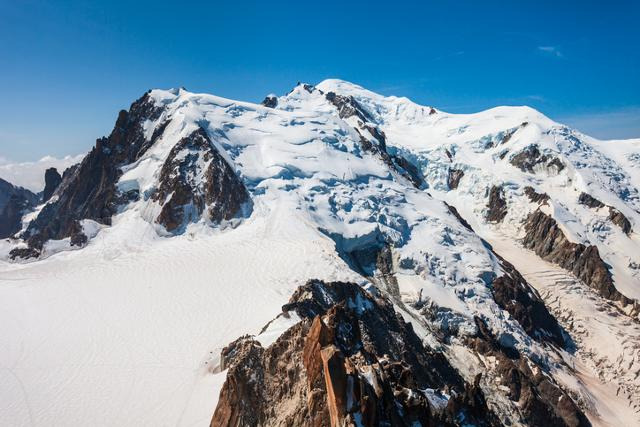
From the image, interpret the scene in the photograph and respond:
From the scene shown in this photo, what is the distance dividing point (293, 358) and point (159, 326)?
2015 centimetres

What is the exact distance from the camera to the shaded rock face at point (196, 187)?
2419 inches

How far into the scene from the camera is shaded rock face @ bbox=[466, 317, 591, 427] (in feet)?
149

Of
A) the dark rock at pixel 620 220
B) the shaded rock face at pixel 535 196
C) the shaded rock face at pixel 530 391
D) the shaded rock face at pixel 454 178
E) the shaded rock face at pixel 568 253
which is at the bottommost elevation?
the shaded rock face at pixel 530 391

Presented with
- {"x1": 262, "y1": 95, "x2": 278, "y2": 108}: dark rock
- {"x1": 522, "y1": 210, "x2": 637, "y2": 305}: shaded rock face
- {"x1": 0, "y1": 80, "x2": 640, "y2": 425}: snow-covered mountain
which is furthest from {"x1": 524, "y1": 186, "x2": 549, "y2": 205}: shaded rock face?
{"x1": 262, "y1": 95, "x2": 278, "y2": 108}: dark rock

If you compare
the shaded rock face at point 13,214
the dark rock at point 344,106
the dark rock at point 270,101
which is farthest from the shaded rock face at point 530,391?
the shaded rock face at point 13,214

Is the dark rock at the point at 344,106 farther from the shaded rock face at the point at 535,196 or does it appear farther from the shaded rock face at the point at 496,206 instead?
the shaded rock face at the point at 535,196

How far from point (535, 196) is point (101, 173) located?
91578 millimetres

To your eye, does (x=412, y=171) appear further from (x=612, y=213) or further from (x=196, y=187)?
(x=196, y=187)

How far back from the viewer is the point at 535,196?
4122 inches

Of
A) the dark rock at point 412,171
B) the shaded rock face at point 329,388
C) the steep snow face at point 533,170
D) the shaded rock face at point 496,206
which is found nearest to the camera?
the shaded rock face at point 329,388

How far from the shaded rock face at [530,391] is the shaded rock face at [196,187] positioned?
36.0 metres

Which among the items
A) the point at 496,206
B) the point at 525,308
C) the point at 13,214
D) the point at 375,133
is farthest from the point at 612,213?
the point at 13,214

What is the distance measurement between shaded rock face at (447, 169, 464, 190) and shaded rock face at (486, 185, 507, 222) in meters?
11.5

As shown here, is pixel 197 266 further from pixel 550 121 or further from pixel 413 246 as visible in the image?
pixel 550 121
